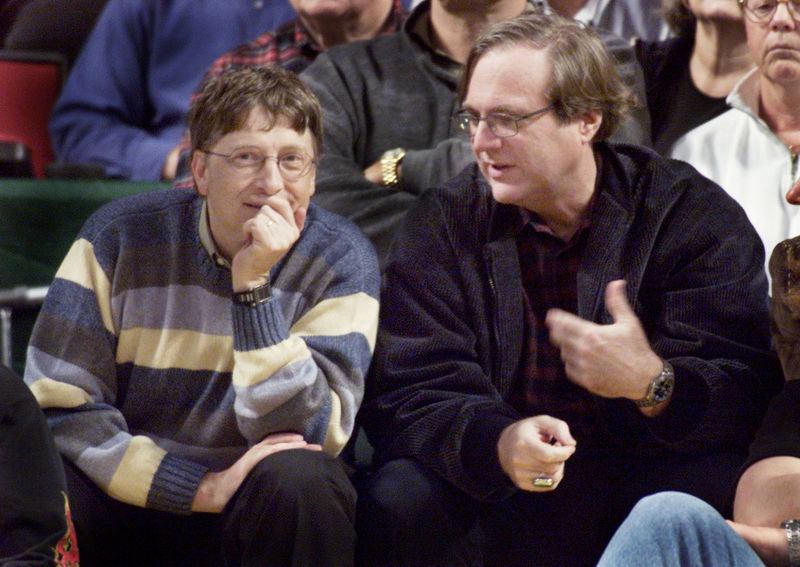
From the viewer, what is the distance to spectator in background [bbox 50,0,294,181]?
10.3 ft

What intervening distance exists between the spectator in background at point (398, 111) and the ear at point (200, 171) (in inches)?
14.8

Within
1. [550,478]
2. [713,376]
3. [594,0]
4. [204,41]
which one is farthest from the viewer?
[204,41]

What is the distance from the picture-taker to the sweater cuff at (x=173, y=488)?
172cm

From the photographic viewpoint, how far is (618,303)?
1.70 metres

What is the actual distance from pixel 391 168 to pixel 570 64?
19.4 inches

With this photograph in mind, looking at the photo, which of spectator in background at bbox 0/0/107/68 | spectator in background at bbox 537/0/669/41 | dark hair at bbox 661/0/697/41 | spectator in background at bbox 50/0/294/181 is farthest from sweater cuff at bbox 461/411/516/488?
spectator in background at bbox 0/0/107/68

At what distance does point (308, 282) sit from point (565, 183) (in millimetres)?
→ 431

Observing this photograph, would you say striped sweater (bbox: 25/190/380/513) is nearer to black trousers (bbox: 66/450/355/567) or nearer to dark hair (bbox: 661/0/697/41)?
black trousers (bbox: 66/450/355/567)

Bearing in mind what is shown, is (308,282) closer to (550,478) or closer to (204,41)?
(550,478)

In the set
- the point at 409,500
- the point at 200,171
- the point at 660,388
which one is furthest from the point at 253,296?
the point at 660,388

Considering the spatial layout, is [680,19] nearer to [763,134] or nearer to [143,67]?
[763,134]

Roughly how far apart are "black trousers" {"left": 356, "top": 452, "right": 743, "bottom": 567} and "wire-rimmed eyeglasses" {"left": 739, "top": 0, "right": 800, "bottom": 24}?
77 centimetres

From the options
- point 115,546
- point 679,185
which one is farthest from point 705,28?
point 115,546

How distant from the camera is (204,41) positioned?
10.5 ft
